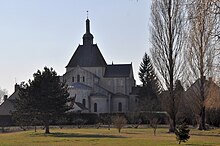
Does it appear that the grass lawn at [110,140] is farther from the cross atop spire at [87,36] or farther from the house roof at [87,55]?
the cross atop spire at [87,36]

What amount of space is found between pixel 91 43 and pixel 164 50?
56008mm

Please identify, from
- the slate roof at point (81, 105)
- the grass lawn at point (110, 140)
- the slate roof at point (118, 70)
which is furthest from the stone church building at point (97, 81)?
the grass lawn at point (110, 140)

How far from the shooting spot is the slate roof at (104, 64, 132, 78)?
→ 104062 millimetres

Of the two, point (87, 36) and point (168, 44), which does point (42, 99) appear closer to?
point (168, 44)

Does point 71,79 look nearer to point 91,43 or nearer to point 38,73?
point 91,43

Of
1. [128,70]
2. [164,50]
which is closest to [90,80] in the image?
[128,70]

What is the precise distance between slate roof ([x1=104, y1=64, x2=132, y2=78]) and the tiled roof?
Result: 6.95 feet

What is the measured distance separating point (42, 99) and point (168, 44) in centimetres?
1523

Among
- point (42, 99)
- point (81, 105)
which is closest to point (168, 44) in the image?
point (42, 99)

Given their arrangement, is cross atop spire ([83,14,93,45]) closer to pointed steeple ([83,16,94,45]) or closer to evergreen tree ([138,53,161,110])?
pointed steeple ([83,16,94,45])

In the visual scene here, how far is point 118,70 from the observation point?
345 feet

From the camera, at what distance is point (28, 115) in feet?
176

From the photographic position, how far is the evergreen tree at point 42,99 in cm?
5288

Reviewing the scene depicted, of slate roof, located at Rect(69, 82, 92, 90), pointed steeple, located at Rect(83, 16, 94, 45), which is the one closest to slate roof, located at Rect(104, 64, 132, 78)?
pointed steeple, located at Rect(83, 16, 94, 45)
